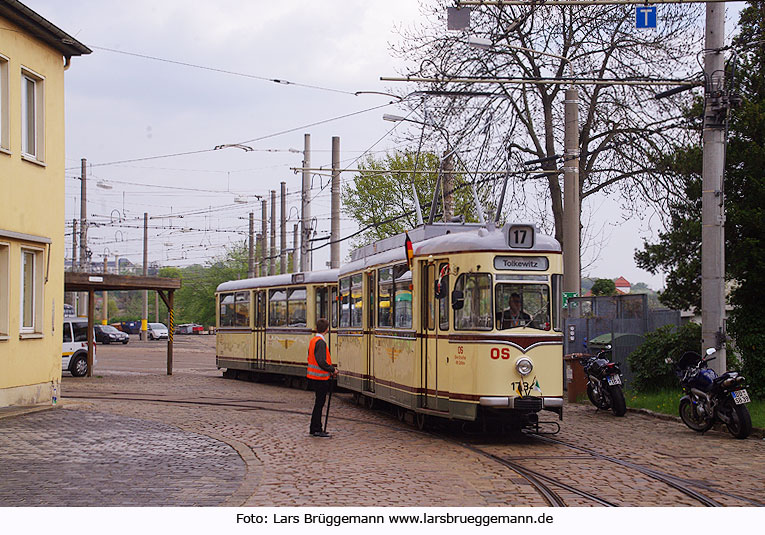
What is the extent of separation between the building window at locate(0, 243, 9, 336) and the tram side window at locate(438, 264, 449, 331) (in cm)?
806

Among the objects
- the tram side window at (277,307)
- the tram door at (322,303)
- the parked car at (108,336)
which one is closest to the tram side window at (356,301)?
the tram door at (322,303)

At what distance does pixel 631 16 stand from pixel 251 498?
65.4 ft

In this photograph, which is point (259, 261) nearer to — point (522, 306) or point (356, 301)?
point (356, 301)

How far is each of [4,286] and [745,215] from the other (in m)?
13.1

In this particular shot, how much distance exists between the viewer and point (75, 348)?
31422 millimetres

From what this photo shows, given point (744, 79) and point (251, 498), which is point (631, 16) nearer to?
point (744, 79)

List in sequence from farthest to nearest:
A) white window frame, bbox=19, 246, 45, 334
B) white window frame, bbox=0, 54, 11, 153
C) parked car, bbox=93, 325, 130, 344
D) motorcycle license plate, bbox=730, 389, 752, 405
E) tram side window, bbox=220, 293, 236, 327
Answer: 1. parked car, bbox=93, 325, 130, 344
2. tram side window, bbox=220, 293, 236, 327
3. white window frame, bbox=19, 246, 45, 334
4. white window frame, bbox=0, 54, 11, 153
5. motorcycle license plate, bbox=730, 389, 752, 405

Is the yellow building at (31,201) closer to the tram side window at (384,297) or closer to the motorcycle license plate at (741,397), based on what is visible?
the tram side window at (384,297)

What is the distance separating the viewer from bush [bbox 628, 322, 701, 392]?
19.2m

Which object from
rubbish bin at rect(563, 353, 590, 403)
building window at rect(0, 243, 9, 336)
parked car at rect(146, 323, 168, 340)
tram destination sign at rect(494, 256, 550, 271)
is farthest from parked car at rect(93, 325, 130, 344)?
tram destination sign at rect(494, 256, 550, 271)

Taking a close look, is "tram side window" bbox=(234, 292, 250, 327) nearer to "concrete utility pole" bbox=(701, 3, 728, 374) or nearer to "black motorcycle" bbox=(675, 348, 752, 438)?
"black motorcycle" bbox=(675, 348, 752, 438)

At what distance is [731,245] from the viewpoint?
17.8m

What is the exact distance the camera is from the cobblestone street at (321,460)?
9.47 meters
